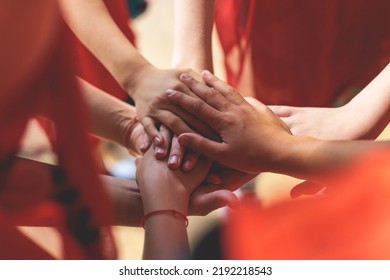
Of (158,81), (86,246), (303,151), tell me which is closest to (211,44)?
(158,81)

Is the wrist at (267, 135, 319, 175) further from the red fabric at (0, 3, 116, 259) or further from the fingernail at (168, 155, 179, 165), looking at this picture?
the red fabric at (0, 3, 116, 259)

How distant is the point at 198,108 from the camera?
0.71 metres

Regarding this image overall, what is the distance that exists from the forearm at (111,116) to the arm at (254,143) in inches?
3.7

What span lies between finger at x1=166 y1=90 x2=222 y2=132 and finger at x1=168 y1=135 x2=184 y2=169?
0.14 feet

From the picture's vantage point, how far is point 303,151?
2.17 feet

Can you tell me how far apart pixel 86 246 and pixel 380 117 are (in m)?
0.41

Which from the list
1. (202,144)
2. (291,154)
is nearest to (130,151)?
(202,144)

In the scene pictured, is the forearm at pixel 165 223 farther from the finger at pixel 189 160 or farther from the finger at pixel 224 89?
the finger at pixel 224 89

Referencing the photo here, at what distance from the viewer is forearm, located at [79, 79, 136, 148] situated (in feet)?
2.52

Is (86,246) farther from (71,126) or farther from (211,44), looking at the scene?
(211,44)

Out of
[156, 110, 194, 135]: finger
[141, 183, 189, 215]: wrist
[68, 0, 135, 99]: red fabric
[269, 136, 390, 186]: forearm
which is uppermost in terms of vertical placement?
[68, 0, 135, 99]: red fabric

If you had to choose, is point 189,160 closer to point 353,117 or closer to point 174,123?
point 174,123

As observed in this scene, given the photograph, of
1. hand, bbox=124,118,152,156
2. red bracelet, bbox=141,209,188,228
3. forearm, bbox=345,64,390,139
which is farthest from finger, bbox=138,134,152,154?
forearm, bbox=345,64,390,139
